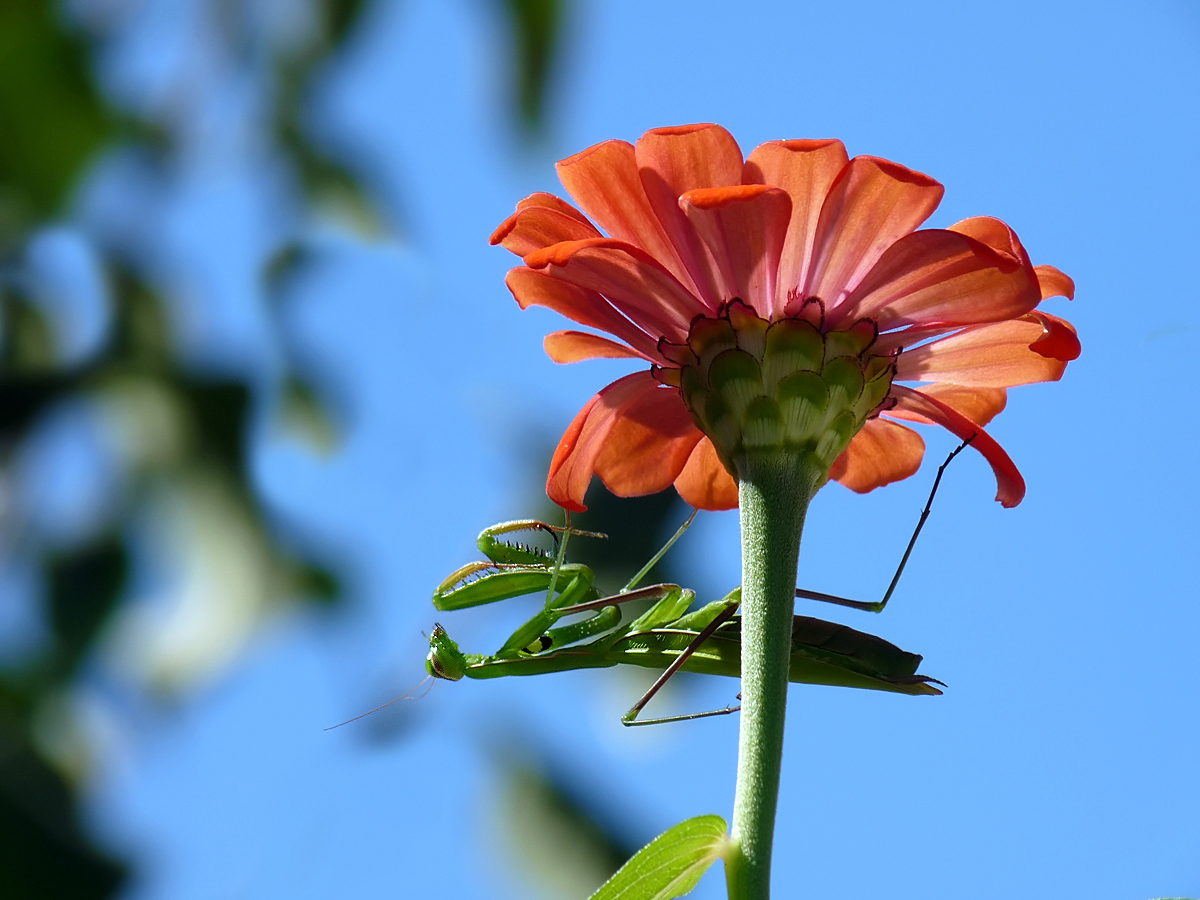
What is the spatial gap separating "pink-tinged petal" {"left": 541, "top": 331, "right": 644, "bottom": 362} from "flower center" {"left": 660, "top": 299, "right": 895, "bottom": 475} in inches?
3.4

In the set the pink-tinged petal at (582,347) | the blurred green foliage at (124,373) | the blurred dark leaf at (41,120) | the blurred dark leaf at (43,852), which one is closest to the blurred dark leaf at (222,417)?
the blurred green foliage at (124,373)

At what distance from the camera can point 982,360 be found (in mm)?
664

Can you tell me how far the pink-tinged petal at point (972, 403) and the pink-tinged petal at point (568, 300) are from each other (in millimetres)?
181

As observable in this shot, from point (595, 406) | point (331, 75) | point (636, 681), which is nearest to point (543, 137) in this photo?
point (331, 75)

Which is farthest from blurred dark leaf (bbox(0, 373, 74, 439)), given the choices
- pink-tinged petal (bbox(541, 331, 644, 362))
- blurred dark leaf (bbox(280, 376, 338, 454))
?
pink-tinged petal (bbox(541, 331, 644, 362))

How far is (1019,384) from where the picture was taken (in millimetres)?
659

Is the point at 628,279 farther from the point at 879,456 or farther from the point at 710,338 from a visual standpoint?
the point at 879,456

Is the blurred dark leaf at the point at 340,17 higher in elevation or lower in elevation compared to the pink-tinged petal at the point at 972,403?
higher

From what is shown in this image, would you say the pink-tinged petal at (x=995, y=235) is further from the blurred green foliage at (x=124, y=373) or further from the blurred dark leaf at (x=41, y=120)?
the blurred dark leaf at (x=41, y=120)

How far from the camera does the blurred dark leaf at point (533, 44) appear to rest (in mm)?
1620

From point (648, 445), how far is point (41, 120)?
4.84 feet

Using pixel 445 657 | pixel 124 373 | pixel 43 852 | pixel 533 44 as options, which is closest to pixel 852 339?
pixel 445 657

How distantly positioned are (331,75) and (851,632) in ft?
5.46

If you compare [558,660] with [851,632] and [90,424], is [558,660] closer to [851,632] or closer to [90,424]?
[851,632]
